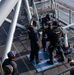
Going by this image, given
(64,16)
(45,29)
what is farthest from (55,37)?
(64,16)

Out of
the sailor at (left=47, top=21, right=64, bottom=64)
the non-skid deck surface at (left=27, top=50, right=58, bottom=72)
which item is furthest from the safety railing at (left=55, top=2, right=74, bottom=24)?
the sailor at (left=47, top=21, right=64, bottom=64)

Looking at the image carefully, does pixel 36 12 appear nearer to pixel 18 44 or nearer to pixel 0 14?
pixel 18 44

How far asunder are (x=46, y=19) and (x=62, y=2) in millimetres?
11120

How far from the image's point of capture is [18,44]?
9.16 metres

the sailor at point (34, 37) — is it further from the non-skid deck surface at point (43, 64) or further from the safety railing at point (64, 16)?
the safety railing at point (64, 16)

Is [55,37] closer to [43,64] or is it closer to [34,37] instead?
[34,37]

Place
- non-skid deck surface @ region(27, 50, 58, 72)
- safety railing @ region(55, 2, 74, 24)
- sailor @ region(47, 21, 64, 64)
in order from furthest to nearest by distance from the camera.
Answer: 1. safety railing @ region(55, 2, 74, 24)
2. non-skid deck surface @ region(27, 50, 58, 72)
3. sailor @ region(47, 21, 64, 64)

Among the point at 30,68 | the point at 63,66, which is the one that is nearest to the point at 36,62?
the point at 30,68

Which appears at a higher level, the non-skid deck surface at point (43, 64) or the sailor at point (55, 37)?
the sailor at point (55, 37)

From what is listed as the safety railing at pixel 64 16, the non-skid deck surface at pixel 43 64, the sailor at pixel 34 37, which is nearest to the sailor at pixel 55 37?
the non-skid deck surface at pixel 43 64

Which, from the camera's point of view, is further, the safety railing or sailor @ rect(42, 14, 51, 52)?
the safety railing

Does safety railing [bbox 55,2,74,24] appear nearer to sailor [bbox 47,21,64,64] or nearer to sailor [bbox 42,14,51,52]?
sailor [bbox 42,14,51,52]

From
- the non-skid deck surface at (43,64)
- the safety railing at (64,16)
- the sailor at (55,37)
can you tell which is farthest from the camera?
the safety railing at (64,16)

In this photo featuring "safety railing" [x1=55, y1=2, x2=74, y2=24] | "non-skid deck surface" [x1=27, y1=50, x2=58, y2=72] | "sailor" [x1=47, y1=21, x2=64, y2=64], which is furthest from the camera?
"safety railing" [x1=55, y1=2, x2=74, y2=24]
